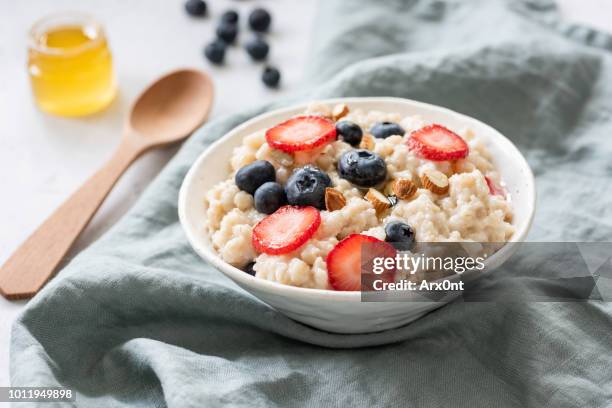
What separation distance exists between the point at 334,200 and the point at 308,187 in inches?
3.1

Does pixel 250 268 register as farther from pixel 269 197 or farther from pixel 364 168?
pixel 364 168

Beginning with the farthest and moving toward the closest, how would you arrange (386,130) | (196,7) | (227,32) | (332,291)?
(196,7), (227,32), (386,130), (332,291)

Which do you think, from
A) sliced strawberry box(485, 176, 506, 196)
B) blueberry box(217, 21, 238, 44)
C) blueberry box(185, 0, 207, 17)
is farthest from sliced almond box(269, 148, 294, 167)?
blueberry box(185, 0, 207, 17)

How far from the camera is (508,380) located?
223cm

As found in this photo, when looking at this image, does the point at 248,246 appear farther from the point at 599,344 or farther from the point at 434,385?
the point at 599,344

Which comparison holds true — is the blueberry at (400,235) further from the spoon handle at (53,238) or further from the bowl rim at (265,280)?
the spoon handle at (53,238)

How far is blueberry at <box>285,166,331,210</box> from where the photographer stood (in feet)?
7.20

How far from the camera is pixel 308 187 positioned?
2.21m

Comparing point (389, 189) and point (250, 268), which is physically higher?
point (389, 189)

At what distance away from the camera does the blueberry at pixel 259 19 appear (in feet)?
12.6

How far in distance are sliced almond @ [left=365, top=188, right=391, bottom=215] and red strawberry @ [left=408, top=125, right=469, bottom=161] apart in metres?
0.21

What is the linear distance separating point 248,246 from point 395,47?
1691 millimetres

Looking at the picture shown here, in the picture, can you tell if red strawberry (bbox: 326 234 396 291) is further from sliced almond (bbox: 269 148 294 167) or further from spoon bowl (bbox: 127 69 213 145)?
spoon bowl (bbox: 127 69 213 145)

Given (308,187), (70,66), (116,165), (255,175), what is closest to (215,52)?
(70,66)
